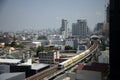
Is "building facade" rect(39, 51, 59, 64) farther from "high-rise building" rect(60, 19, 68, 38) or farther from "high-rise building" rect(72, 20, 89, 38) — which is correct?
"high-rise building" rect(60, 19, 68, 38)

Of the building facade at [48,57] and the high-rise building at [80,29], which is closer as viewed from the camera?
the building facade at [48,57]

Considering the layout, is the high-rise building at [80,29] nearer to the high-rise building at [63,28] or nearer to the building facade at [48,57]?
the high-rise building at [63,28]

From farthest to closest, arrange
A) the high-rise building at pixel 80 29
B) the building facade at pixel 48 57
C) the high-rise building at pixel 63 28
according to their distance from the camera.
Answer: the high-rise building at pixel 63 28 < the high-rise building at pixel 80 29 < the building facade at pixel 48 57

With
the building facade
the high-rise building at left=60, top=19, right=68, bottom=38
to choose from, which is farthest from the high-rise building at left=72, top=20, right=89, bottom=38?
the building facade

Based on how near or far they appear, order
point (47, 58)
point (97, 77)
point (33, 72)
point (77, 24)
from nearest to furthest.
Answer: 1. point (97, 77)
2. point (33, 72)
3. point (47, 58)
4. point (77, 24)

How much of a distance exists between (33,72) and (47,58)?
2558 millimetres

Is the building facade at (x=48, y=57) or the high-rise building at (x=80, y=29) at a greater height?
the high-rise building at (x=80, y=29)

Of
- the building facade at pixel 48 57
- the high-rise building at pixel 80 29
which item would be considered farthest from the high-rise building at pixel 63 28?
the building facade at pixel 48 57

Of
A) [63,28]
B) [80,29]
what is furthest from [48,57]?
[63,28]

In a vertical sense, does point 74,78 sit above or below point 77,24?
below
